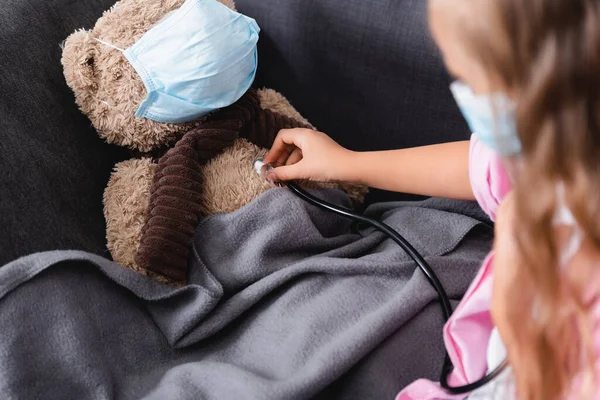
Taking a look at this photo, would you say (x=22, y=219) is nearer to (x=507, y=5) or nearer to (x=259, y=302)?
(x=259, y=302)

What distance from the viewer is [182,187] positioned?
→ 854mm

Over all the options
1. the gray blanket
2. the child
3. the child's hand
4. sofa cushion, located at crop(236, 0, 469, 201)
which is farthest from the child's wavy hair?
sofa cushion, located at crop(236, 0, 469, 201)

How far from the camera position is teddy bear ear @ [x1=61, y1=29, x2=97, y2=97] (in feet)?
2.81

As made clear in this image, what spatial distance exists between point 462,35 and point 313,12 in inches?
24.5

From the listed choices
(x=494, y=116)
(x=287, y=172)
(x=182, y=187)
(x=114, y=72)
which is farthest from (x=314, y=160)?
(x=494, y=116)

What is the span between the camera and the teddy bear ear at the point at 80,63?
86 centimetres

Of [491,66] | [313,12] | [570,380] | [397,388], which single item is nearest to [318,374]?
[397,388]

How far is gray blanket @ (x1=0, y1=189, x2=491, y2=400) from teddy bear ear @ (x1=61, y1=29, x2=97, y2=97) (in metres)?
0.25

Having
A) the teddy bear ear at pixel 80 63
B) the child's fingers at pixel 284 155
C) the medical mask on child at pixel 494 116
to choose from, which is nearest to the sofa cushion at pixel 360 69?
the child's fingers at pixel 284 155

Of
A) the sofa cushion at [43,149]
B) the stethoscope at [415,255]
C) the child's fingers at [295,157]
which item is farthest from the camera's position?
the child's fingers at [295,157]

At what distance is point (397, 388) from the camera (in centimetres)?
71

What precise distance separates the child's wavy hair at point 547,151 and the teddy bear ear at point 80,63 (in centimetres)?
58

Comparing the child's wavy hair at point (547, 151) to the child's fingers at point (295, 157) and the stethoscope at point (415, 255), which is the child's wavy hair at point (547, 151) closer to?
the stethoscope at point (415, 255)

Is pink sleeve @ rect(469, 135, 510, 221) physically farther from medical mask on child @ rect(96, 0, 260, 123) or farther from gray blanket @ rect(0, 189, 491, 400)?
medical mask on child @ rect(96, 0, 260, 123)
